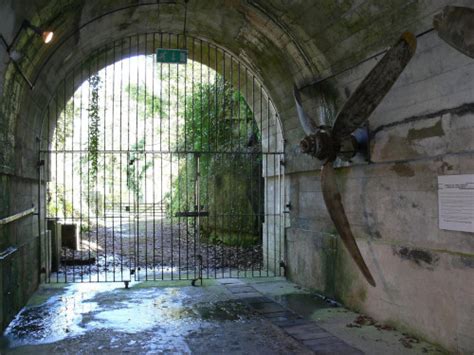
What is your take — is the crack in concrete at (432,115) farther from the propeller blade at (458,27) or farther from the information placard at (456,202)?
the propeller blade at (458,27)

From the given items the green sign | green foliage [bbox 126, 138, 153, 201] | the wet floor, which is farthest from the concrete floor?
the green sign

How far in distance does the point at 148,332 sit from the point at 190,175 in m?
10.5

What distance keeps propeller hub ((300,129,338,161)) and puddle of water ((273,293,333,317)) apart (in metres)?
2.33

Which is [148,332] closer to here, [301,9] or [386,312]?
[386,312]

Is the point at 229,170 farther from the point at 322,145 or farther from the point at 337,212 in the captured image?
the point at 337,212

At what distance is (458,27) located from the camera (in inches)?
139

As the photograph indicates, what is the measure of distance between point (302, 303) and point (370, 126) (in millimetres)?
2917

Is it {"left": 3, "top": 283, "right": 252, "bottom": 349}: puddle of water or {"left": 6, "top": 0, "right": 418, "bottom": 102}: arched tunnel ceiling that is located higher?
{"left": 6, "top": 0, "right": 418, "bottom": 102}: arched tunnel ceiling

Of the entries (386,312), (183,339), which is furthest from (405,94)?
(183,339)

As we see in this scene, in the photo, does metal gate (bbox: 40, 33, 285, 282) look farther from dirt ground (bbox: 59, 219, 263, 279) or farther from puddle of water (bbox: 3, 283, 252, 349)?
puddle of water (bbox: 3, 283, 252, 349)

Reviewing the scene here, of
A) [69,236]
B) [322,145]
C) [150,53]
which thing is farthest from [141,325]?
[69,236]

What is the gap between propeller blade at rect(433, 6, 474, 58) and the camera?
136 inches

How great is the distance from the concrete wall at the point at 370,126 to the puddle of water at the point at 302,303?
0.88 feet

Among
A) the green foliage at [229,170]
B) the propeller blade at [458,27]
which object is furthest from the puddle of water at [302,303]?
the green foliage at [229,170]
